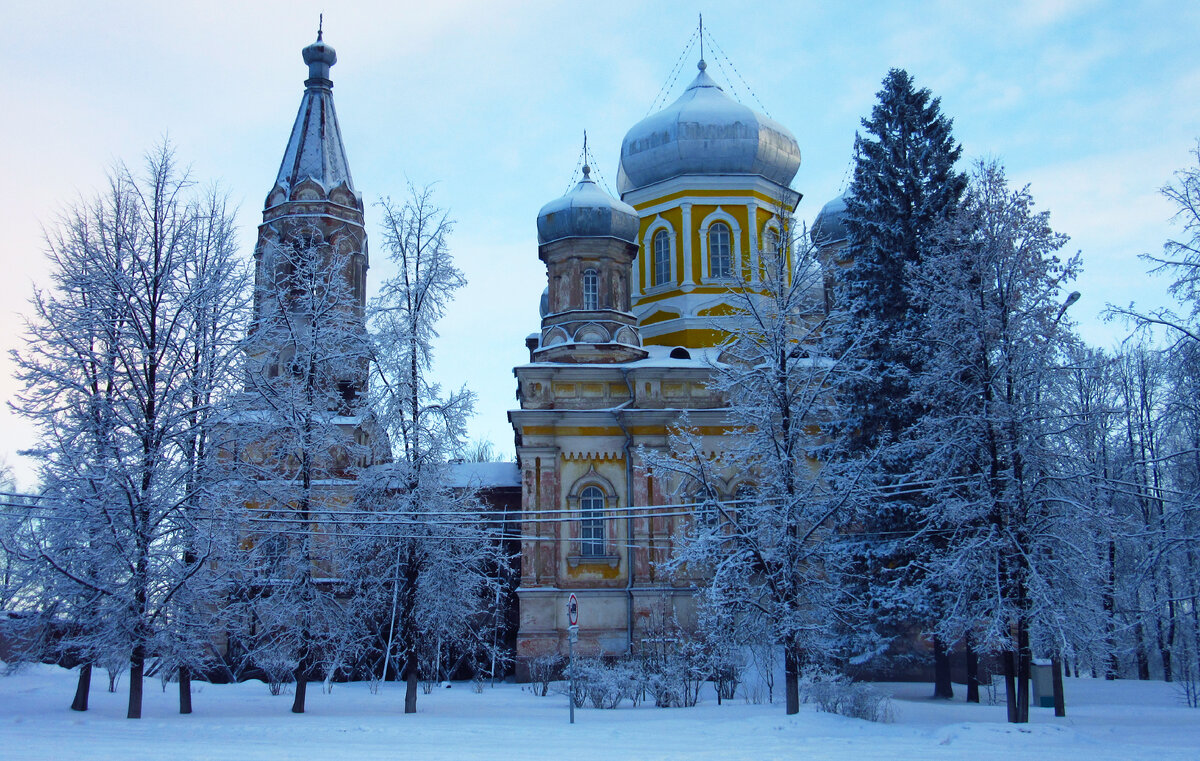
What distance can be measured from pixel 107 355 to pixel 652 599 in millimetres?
12260

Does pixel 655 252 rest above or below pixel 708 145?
below

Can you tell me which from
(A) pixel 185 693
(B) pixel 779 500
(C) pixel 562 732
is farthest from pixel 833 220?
(A) pixel 185 693

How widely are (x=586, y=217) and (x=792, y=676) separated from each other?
13.3 m

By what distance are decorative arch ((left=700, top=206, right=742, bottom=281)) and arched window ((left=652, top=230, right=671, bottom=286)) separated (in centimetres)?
92

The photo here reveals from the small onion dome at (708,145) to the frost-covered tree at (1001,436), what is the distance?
498 inches

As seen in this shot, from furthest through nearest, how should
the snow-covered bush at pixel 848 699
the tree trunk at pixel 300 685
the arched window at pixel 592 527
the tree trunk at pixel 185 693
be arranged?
the arched window at pixel 592 527, the tree trunk at pixel 300 685, the tree trunk at pixel 185 693, the snow-covered bush at pixel 848 699

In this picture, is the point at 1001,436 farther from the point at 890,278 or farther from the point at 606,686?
the point at 606,686

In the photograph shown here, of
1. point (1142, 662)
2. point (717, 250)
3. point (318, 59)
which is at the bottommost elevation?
point (1142, 662)

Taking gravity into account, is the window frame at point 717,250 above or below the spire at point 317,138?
below

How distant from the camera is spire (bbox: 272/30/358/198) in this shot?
26.9 meters

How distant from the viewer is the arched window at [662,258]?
88.3 feet

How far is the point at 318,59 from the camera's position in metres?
29.1

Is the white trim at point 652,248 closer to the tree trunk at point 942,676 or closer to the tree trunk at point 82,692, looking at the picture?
the tree trunk at point 942,676

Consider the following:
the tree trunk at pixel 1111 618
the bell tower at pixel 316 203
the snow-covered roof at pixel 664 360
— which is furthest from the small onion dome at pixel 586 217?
the tree trunk at pixel 1111 618
